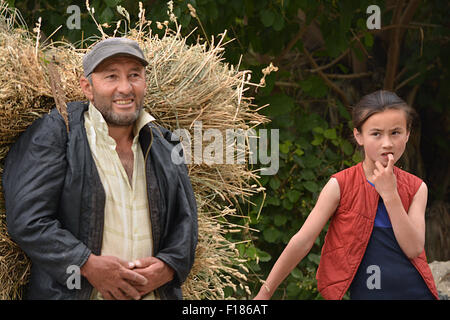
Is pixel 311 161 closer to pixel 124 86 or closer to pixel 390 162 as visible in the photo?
pixel 390 162

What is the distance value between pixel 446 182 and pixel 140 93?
155 inches

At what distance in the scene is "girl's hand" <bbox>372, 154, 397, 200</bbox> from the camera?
2445 mm

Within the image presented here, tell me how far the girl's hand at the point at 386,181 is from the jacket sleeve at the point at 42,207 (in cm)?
102

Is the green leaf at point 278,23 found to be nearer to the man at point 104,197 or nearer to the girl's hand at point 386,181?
the man at point 104,197

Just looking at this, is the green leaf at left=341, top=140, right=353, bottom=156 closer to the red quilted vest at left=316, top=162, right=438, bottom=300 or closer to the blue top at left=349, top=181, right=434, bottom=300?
the red quilted vest at left=316, top=162, right=438, bottom=300

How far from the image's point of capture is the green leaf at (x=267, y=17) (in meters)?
4.10

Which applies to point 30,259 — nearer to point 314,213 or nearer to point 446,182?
point 314,213

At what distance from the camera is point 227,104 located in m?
3.05

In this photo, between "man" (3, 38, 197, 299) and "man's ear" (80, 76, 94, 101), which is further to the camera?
"man's ear" (80, 76, 94, 101)

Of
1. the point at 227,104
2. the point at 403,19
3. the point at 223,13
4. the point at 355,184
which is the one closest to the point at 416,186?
the point at 355,184

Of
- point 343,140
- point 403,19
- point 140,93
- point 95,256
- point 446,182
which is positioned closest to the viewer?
point 95,256

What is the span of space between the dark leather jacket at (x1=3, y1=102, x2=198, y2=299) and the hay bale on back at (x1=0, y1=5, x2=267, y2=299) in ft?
0.37

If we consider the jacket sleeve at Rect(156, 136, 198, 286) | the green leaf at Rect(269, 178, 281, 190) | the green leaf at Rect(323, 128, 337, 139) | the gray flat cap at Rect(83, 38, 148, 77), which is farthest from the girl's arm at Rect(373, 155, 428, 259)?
the green leaf at Rect(323, 128, 337, 139)

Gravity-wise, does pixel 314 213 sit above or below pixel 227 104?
below
